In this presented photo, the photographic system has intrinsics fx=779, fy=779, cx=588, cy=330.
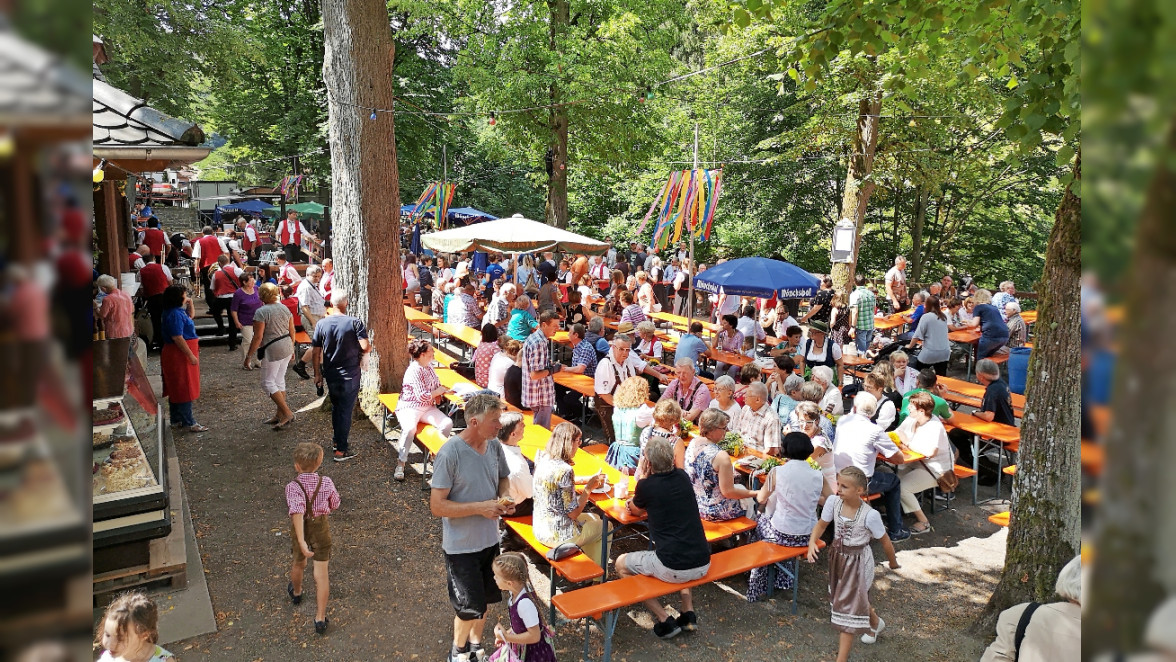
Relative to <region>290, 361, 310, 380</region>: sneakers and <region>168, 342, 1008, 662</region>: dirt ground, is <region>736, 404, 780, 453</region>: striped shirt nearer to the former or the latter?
<region>168, 342, 1008, 662</region>: dirt ground

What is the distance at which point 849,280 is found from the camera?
50.1 feet

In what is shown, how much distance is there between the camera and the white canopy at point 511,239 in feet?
38.1

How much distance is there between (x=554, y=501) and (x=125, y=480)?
3.00 meters

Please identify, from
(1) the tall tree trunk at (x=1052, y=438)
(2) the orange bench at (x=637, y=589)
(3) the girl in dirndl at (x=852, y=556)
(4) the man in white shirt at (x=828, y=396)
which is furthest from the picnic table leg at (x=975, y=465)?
(3) the girl in dirndl at (x=852, y=556)

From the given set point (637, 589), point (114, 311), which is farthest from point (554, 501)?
point (114, 311)

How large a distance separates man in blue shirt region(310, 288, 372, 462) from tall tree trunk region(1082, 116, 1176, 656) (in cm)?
811

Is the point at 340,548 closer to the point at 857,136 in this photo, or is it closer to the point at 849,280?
the point at 849,280

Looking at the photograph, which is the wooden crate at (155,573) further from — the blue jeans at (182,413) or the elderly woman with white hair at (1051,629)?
the elderly woman with white hair at (1051,629)

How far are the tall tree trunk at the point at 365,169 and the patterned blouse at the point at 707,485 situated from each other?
4.66 metres

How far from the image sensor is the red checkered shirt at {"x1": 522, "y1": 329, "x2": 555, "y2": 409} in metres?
7.73

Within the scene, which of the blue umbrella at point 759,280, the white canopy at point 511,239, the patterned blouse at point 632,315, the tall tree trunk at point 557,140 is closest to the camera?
the blue umbrella at point 759,280

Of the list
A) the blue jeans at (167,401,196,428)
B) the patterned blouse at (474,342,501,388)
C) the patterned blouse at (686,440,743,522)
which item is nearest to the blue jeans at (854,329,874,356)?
the patterned blouse at (474,342,501,388)

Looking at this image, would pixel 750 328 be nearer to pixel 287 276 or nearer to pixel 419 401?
pixel 419 401

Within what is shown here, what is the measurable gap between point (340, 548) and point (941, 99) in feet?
49.3
